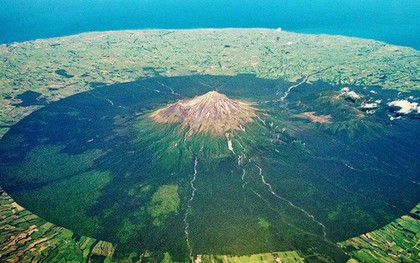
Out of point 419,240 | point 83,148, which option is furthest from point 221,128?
point 419,240

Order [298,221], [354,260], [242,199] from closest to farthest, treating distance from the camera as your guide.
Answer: [354,260], [298,221], [242,199]

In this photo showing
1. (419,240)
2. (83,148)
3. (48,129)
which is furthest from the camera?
(48,129)

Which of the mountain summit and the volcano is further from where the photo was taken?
the mountain summit

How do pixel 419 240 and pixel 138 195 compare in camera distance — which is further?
pixel 138 195

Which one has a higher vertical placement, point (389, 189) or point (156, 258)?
point (389, 189)

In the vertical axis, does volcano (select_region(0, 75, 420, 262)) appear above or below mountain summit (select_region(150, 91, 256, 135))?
below

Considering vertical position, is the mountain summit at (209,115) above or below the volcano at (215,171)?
above

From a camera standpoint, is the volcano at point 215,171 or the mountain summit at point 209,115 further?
the mountain summit at point 209,115

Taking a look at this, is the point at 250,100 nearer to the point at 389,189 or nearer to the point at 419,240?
the point at 389,189
